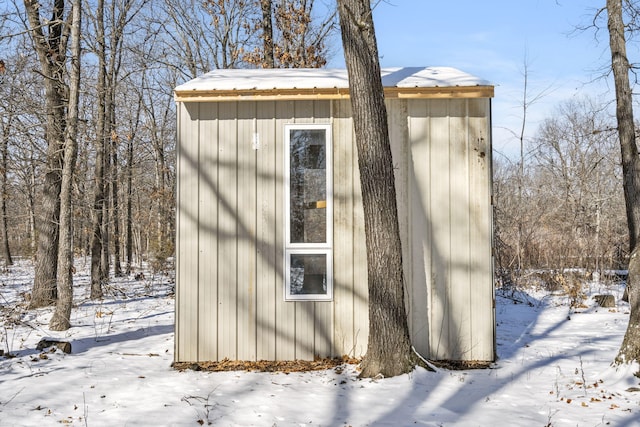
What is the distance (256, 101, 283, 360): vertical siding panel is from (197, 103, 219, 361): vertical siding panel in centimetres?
48

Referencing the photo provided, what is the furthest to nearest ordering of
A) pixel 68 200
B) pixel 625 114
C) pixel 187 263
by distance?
pixel 625 114 → pixel 68 200 → pixel 187 263

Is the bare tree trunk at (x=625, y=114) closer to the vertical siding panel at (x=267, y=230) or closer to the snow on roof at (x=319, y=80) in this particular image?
the snow on roof at (x=319, y=80)

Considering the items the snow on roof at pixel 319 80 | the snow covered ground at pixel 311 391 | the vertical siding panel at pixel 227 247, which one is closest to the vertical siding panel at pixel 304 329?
the snow covered ground at pixel 311 391

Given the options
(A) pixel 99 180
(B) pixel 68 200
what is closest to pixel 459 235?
(B) pixel 68 200

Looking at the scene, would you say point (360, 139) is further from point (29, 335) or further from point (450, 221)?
point (29, 335)

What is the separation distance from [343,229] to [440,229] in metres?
1.09

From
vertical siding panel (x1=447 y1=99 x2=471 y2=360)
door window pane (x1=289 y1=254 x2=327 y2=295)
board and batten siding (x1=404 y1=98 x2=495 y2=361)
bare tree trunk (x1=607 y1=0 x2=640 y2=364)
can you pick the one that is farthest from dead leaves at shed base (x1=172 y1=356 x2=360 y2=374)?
bare tree trunk (x1=607 y1=0 x2=640 y2=364)

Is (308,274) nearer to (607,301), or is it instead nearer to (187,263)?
(187,263)

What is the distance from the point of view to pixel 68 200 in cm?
783

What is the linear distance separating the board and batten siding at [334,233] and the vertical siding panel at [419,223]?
0.01 metres

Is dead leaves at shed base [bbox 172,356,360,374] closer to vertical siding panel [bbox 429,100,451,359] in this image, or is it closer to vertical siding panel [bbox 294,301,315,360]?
vertical siding panel [bbox 294,301,315,360]

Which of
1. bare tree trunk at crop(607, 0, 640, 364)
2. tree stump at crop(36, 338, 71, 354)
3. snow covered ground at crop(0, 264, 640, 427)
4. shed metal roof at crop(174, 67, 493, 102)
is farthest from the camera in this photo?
bare tree trunk at crop(607, 0, 640, 364)

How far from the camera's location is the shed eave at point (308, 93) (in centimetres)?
596

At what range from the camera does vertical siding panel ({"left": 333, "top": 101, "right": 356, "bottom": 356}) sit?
6000 mm
